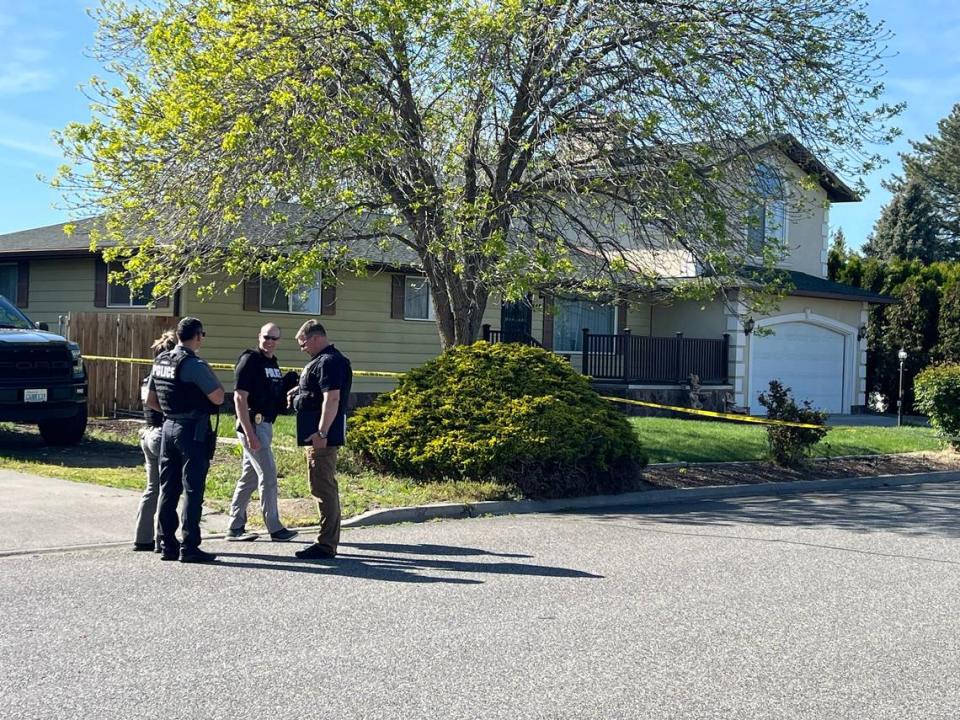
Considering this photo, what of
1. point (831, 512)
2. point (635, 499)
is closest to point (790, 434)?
point (831, 512)

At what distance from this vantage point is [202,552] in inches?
342

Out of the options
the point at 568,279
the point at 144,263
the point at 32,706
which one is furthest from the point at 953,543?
the point at 144,263

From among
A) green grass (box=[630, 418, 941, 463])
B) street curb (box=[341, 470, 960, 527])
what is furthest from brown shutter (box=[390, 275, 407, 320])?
street curb (box=[341, 470, 960, 527])

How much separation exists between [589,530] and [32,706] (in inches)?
255

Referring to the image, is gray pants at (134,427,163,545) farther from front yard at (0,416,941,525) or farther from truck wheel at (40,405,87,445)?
truck wheel at (40,405,87,445)

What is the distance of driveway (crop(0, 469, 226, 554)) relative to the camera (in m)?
9.41

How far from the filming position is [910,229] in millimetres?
56375

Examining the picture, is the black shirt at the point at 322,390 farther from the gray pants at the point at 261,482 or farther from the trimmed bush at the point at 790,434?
the trimmed bush at the point at 790,434

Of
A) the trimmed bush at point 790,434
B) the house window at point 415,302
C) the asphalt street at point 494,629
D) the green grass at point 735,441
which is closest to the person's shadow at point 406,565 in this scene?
the asphalt street at point 494,629

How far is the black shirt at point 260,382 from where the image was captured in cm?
930

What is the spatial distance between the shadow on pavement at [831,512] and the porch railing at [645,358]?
9.94 m

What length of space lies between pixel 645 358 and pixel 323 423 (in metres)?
16.7

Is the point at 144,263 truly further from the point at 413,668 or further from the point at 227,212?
the point at 413,668

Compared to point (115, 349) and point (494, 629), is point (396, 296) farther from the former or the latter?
point (494, 629)
